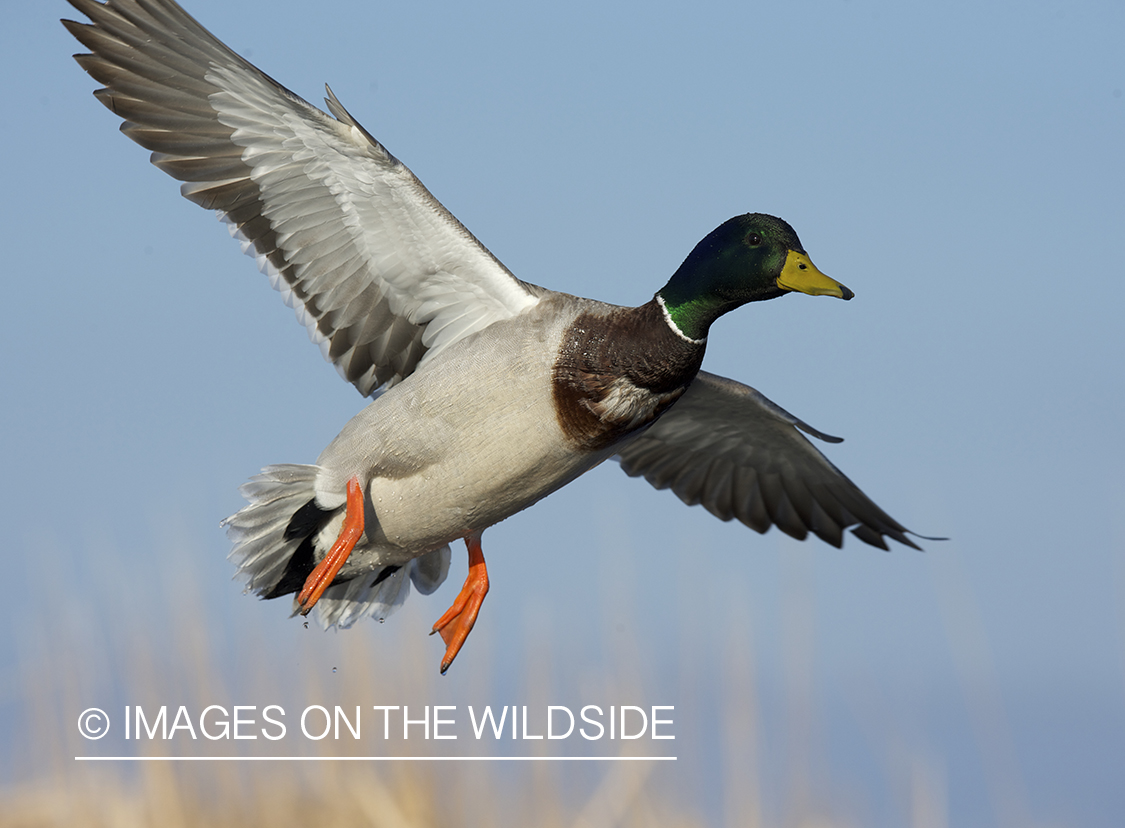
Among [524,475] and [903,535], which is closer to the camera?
[524,475]

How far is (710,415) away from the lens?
5.54 metres

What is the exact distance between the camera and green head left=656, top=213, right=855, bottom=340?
3850 millimetres

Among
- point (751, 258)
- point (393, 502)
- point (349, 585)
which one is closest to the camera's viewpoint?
point (751, 258)

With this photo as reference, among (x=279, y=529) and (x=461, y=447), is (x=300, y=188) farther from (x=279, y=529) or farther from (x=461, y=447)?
(x=279, y=529)

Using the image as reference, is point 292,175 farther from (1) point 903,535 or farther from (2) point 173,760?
(1) point 903,535

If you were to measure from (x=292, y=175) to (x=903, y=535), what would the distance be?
342 cm

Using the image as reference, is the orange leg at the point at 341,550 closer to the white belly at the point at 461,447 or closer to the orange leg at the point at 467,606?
the white belly at the point at 461,447

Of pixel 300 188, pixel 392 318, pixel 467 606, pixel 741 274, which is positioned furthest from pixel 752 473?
pixel 300 188

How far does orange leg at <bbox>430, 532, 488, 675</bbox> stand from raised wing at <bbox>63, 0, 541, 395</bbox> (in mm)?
946

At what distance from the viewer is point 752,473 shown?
19.1 ft

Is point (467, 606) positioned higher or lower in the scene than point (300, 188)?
lower

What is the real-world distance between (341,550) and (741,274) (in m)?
1.78

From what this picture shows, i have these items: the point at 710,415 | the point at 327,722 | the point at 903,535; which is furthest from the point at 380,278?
the point at 903,535

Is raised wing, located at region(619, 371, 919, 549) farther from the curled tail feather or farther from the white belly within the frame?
the curled tail feather
